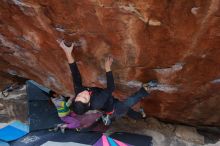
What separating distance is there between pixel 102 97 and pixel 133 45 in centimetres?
72

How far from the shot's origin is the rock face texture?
331 cm

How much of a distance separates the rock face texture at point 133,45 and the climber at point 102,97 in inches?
4.2

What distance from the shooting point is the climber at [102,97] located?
12.7 feet

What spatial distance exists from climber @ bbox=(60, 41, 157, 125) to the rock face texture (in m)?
0.11

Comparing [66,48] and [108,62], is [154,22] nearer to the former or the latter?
[108,62]

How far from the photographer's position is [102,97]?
13.3 feet

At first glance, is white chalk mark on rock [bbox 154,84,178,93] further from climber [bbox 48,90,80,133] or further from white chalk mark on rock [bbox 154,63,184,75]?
climber [bbox 48,90,80,133]

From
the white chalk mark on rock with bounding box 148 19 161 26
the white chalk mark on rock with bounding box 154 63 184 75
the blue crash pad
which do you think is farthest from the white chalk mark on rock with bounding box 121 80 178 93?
the blue crash pad

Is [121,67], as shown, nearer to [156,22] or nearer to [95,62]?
[95,62]

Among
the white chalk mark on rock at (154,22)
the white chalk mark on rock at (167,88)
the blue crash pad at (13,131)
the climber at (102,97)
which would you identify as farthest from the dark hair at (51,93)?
the white chalk mark on rock at (154,22)

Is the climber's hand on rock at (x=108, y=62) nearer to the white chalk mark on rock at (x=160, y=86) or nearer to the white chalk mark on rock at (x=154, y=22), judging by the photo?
the white chalk mark on rock at (x=160, y=86)

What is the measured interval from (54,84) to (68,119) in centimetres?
50

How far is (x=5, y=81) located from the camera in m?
5.39

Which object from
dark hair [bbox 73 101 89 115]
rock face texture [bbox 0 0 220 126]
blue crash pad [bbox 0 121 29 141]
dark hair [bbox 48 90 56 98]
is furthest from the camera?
dark hair [bbox 48 90 56 98]
